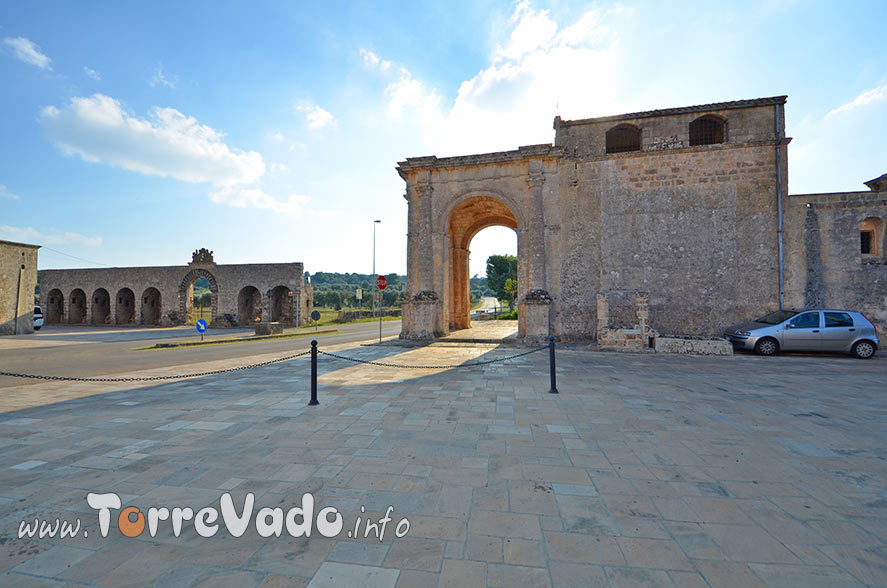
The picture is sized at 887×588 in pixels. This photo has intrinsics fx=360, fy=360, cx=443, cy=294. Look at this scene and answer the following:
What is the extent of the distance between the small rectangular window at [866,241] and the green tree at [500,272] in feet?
121

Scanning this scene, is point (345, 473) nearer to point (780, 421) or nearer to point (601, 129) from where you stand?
point (780, 421)

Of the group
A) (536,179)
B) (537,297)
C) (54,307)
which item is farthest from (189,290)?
(536,179)

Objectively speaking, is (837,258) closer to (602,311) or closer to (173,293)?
(602,311)

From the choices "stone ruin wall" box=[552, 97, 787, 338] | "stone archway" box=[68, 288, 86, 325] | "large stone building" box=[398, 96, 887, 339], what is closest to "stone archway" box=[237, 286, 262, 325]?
"stone archway" box=[68, 288, 86, 325]

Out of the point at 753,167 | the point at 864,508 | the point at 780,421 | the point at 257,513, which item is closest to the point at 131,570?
the point at 257,513

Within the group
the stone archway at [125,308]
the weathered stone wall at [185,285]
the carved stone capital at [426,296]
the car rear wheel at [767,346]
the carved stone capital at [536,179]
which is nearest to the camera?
the car rear wheel at [767,346]

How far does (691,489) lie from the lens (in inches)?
124

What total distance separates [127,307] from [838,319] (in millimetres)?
43132

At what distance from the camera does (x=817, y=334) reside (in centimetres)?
1059

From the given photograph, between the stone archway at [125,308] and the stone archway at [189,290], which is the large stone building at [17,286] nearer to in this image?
the stone archway at [125,308]

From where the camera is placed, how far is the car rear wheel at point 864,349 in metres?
10.4

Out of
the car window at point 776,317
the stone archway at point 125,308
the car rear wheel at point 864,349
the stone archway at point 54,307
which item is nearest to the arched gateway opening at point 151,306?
the stone archway at point 125,308

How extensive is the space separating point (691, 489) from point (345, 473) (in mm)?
3115

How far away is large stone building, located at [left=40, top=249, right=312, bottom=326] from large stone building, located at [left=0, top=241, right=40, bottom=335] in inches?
224
